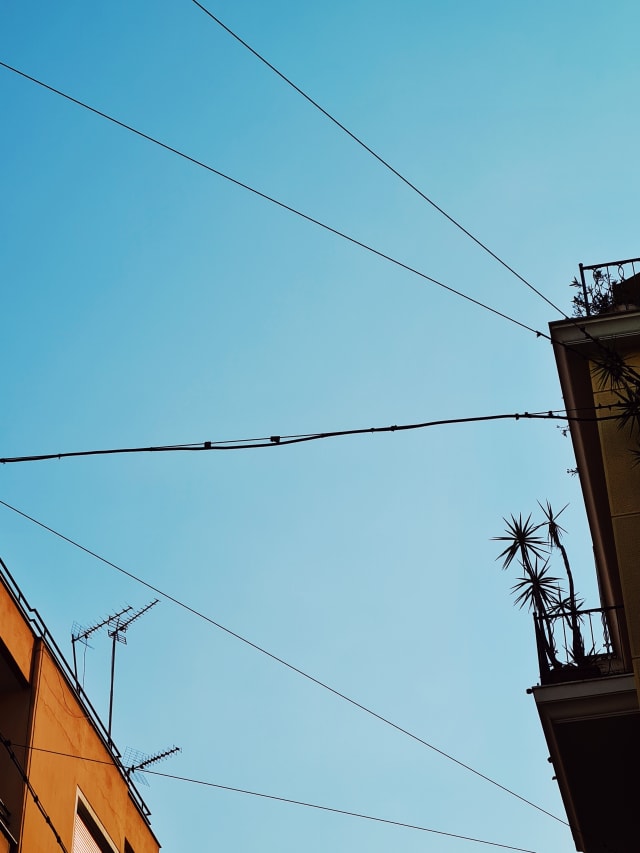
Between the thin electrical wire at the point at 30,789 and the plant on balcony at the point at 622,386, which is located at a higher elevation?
the plant on balcony at the point at 622,386

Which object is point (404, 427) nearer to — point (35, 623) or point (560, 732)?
point (560, 732)

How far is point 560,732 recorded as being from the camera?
40.7 ft

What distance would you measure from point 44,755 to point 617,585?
7.20 metres

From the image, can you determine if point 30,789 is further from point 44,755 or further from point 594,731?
point 594,731

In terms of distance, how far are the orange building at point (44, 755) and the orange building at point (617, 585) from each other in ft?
20.2

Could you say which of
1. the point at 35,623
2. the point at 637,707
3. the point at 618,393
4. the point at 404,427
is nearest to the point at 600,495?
the point at 618,393

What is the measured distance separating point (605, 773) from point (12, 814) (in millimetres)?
6689

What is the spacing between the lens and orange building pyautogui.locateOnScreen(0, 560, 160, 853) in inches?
575

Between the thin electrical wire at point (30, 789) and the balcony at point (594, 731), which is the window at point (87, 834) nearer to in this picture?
the thin electrical wire at point (30, 789)

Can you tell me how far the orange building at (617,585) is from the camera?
1223 cm

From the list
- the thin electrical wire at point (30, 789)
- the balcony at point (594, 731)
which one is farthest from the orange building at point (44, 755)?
the balcony at point (594, 731)

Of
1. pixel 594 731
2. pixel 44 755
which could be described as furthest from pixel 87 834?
pixel 594 731

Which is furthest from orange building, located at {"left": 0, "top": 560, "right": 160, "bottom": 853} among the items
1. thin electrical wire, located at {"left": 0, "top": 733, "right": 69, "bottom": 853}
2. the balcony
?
the balcony

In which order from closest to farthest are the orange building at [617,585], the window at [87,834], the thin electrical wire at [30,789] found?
the orange building at [617,585] < the thin electrical wire at [30,789] < the window at [87,834]
